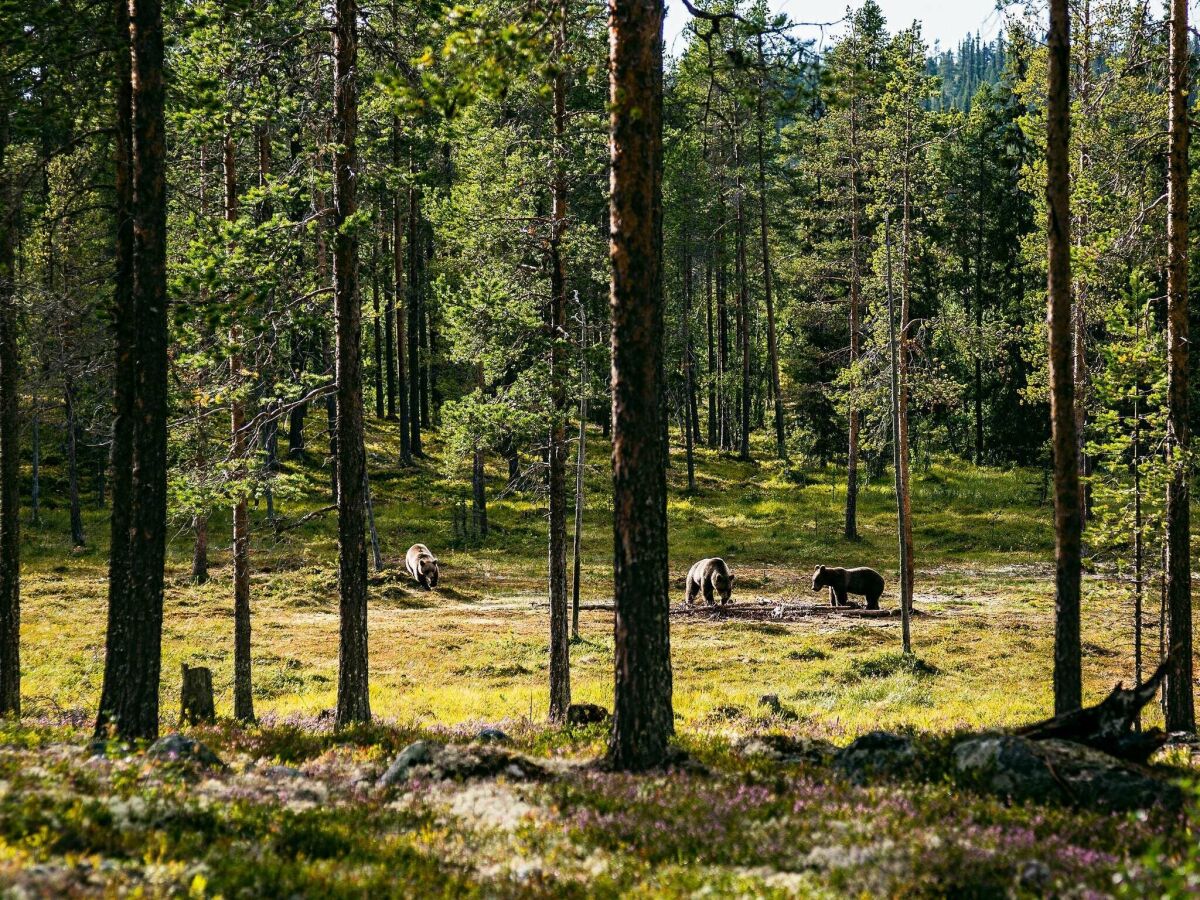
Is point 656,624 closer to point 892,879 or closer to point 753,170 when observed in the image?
point 892,879

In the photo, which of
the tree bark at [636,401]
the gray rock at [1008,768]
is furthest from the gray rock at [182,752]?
the gray rock at [1008,768]

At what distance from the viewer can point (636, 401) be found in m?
8.95

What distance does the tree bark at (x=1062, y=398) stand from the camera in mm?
10664

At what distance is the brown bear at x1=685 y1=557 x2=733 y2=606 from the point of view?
2888cm

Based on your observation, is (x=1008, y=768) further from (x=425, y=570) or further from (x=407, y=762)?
(x=425, y=570)

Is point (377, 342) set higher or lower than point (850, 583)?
higher

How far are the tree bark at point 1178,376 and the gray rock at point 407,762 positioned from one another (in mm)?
11393

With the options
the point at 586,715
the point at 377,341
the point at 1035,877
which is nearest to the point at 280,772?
the point at 586,715

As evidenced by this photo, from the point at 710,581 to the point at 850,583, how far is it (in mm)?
4472

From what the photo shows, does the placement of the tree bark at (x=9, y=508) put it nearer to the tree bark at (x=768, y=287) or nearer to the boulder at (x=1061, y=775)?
the boulder at (x=1061, y=775)

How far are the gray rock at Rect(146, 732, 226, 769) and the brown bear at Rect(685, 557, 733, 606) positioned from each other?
2108 cm

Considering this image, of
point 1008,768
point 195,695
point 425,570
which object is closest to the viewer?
point 1008,768

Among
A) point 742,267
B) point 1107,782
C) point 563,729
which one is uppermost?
point 742,267

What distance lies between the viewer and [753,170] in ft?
159
